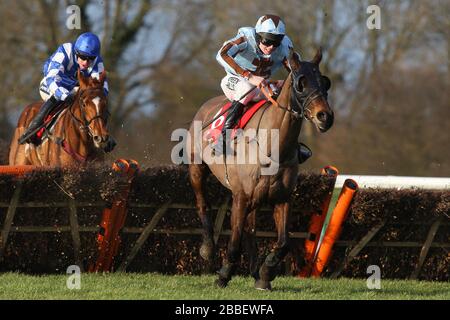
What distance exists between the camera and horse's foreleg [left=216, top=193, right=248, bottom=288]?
728 cm

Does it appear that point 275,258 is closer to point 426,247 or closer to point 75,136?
point 426,247

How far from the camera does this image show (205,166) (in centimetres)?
841

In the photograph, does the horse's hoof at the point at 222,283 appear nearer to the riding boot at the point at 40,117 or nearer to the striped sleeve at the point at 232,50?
the striped sleeve at the point at 232,50

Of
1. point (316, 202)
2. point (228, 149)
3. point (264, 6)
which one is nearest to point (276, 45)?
point (228, 149)

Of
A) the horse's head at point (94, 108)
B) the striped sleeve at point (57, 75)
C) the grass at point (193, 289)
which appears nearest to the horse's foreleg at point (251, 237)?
the grass at point (193, 289)

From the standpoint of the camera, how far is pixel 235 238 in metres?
7.30

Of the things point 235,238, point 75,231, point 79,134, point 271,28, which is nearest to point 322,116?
point 271,28

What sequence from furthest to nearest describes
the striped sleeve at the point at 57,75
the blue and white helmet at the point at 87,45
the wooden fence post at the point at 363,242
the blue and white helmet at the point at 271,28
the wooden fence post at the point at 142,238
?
the striped sleeve at the point at 57,75 → the blue and white helmet at the point at 87,45 → the wooden fence post at the point at 363,242 → the wooden fence post at the point at 142,238 → the blue and white helmet at the point at 271,28

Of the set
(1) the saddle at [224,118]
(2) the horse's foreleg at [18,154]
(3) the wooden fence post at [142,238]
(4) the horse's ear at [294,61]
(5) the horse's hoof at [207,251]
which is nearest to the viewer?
(4) the horse's ear at [294,61]

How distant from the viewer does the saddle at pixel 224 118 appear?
298 inches

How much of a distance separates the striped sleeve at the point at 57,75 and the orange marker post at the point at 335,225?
2946 mm

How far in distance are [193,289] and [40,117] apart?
3256mm
